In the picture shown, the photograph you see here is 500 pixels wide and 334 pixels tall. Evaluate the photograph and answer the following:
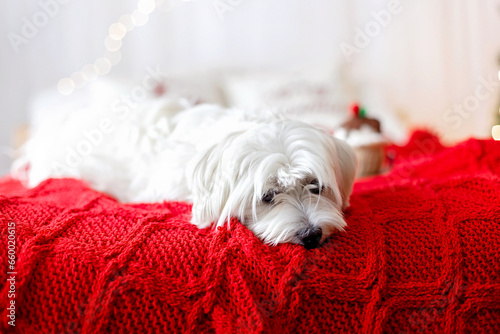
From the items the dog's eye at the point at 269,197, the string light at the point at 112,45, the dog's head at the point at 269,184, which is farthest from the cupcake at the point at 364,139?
the string light at the point at 112,45

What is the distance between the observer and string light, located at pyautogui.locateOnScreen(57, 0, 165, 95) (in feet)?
10.9

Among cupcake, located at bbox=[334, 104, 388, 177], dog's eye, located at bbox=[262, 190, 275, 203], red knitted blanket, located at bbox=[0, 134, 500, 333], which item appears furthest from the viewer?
cupcake, located at bbox=[334, 104, 388, 177]

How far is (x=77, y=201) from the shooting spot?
1.41 meters

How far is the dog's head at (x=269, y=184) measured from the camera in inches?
48.5

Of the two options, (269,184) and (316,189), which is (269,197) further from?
(316,189)

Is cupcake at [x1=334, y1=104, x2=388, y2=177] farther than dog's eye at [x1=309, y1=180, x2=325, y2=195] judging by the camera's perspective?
Yes

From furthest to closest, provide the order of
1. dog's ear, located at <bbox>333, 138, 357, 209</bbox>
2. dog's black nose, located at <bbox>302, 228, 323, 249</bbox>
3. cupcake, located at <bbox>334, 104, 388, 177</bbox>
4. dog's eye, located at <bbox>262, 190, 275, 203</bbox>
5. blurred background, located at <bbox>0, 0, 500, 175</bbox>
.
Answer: blurred background, located at <bbox>0, 0, 500, 175</bbox> < cupcake, located at <bbox>334, 104, 388, 177</bbox> < dog's ear, located at <bbox>333, 138, 357, 209</bbox> < dog's eye, located at <bbox>262, 190, 275, 203</bbox> < dog's black nose, located at <bbox>302, 228, 323, 249</bbox>

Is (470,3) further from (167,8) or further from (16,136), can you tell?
(16,136)

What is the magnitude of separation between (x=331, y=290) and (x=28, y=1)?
3203 millimetres

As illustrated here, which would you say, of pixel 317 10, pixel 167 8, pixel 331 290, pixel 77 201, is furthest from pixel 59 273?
pixel 317 10

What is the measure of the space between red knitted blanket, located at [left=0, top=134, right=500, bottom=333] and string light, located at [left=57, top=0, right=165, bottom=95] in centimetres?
227

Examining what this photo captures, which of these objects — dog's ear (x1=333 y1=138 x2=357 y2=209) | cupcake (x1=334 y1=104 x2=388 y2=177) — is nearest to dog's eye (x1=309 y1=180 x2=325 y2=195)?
dog's ear (x1=333 y1=138 x2=357 y2=209)

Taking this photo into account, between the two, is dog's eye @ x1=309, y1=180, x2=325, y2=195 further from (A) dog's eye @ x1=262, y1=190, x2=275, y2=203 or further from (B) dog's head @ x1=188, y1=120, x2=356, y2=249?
(A) dog's eye @ x1=262, y1=190, x2=275, y2=203

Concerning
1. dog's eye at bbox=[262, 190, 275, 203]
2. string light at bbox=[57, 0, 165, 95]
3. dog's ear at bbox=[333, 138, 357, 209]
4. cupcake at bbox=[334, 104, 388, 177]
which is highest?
string light at bbox=[57, 0, 165, 95]
